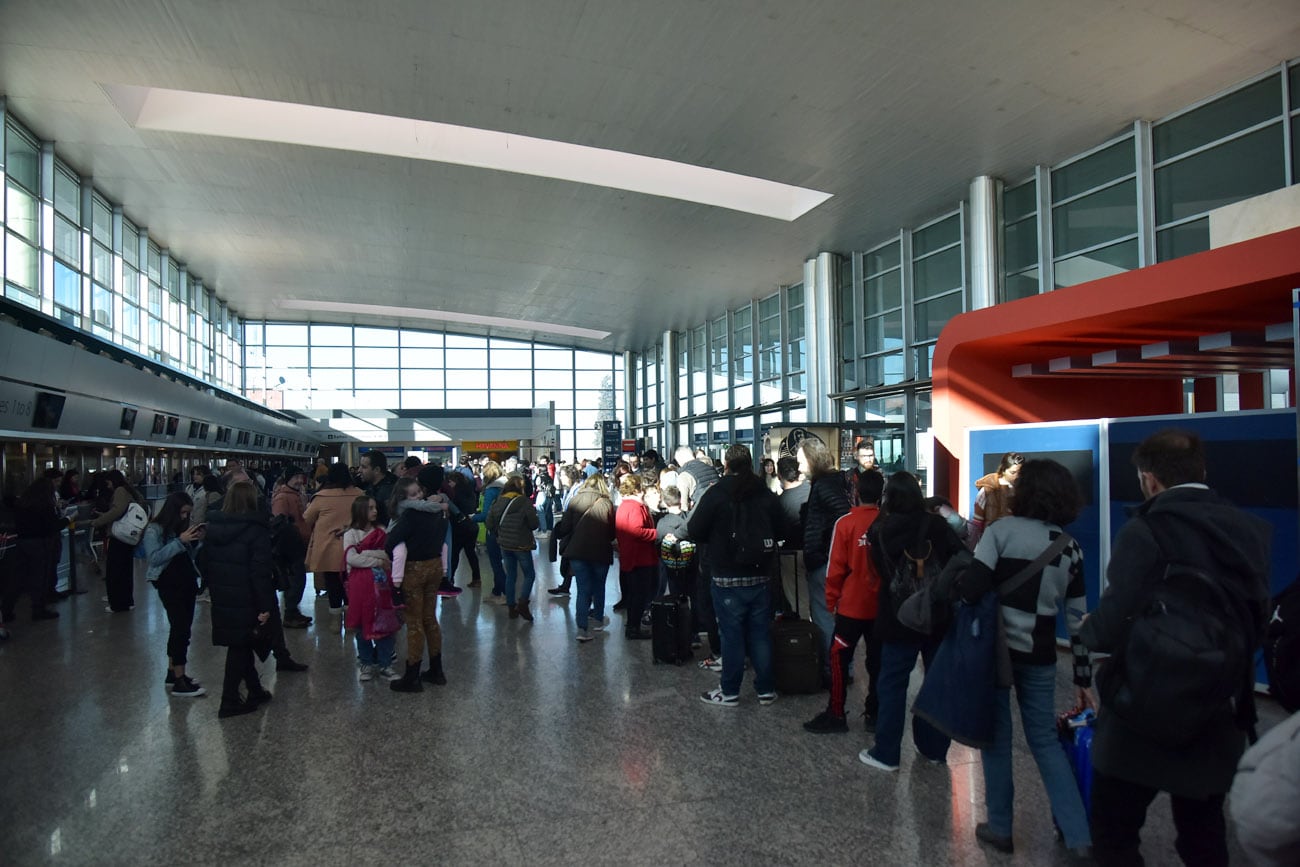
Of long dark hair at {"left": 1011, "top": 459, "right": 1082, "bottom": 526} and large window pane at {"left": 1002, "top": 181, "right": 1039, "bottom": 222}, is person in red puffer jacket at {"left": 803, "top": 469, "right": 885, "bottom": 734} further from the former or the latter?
large window pane at {"left": 1002, "top": 181, "right": 1039, "bottom": 222}

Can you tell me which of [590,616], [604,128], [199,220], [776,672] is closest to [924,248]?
[604,128]

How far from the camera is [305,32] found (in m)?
10.3

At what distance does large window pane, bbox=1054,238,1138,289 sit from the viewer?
11.3 metres

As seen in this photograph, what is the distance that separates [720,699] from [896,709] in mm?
1454

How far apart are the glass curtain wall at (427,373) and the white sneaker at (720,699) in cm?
2782

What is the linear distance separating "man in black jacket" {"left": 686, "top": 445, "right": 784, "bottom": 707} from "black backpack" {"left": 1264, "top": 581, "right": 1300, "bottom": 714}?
2750 millimetres

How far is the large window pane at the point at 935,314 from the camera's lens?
1493cm

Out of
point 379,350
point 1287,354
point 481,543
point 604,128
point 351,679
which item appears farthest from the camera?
point 379,350

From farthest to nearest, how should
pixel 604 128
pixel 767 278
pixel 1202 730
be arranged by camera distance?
1. pixel 767 278
2. pixel 604 128
3. pixel 1202 730

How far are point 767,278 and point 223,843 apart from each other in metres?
19.4

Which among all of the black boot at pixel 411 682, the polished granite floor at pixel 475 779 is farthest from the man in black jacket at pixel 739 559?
the black boot at pixel 411 682

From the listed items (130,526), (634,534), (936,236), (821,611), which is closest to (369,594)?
(634,534)

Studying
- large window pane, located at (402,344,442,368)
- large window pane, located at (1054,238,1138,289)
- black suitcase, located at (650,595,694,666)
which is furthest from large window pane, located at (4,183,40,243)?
large window pane, located at (402,344,442,368)

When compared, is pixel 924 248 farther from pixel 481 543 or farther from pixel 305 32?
pixel 305 32
